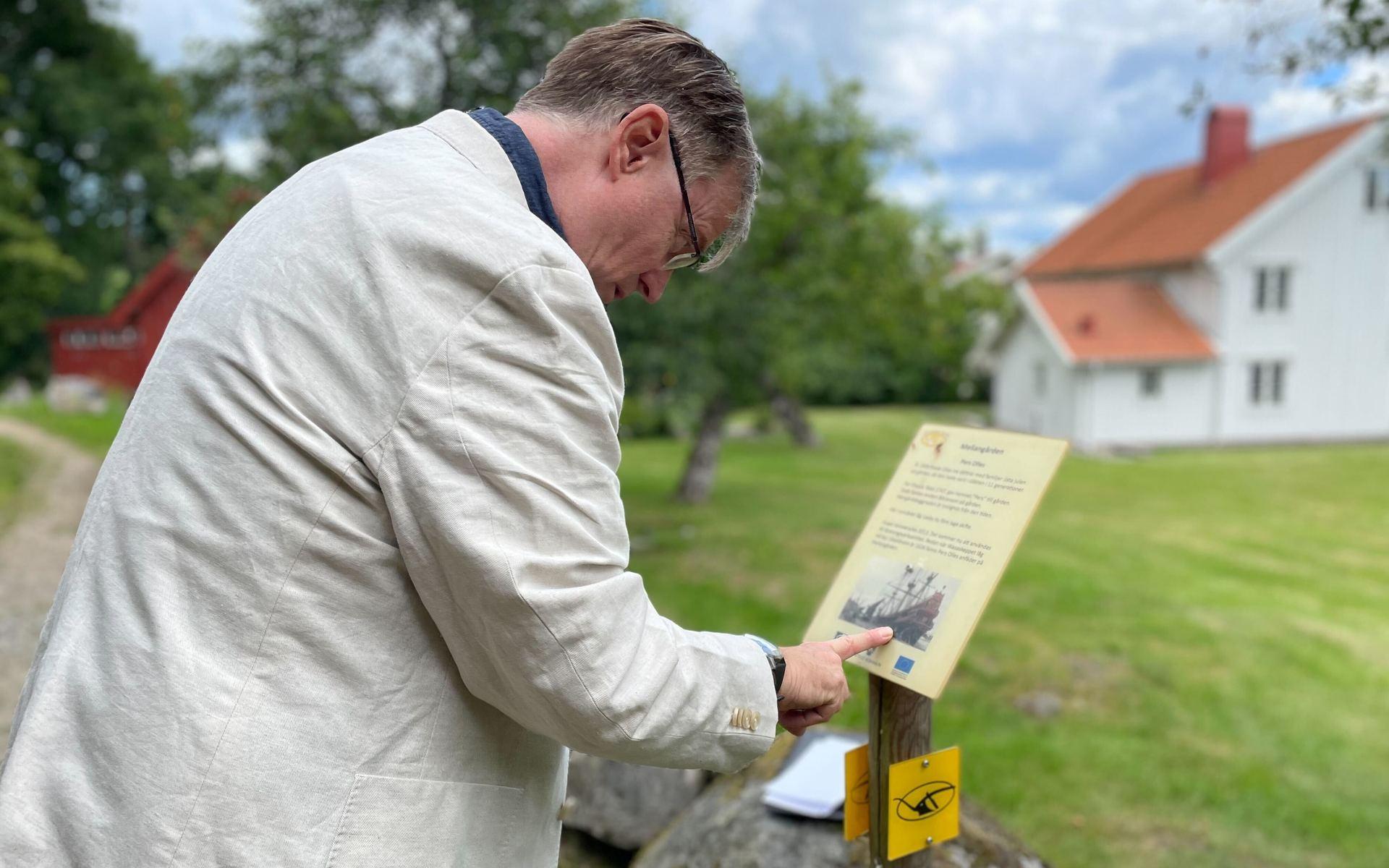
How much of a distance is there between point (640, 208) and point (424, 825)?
3.10ft

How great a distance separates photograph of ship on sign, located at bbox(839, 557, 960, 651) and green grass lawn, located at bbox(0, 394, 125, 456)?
16.7m

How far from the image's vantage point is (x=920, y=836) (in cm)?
243

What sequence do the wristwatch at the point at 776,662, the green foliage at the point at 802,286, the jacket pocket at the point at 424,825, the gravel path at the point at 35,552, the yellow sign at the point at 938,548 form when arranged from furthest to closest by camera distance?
the green foliage at the point at 802,286 < the gravel path at the point at 35,552 < the yellow sign at the point at 938,548 < the wristwatch at the point at 776,662 < the jacket pocket at the point at 424,825

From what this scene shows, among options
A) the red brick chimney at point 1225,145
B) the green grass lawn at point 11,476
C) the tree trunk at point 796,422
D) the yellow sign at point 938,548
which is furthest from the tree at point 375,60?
the red brick chimney at point 1225,145

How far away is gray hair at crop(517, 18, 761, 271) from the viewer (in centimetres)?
156

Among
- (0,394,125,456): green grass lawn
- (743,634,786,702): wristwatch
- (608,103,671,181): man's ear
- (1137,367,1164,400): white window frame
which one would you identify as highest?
(608,103,671,181): man's ear

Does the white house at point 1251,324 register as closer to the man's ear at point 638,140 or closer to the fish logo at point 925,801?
the fish logo at point 925,801

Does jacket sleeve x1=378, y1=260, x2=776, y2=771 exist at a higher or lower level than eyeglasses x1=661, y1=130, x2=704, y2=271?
lower

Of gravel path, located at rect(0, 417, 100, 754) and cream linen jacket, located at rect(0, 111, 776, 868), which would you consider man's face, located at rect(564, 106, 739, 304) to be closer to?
cream linen jacket, located at rect(0, 111, 776, 868)

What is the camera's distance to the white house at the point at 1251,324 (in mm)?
24016

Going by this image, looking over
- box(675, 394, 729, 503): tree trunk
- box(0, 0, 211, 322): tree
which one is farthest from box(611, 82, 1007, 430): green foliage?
box(0, 0, 211, 322): tree

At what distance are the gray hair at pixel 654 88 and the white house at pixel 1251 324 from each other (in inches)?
926

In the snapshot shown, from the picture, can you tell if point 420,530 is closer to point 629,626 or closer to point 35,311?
point 629,626

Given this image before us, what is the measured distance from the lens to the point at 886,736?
244cm
